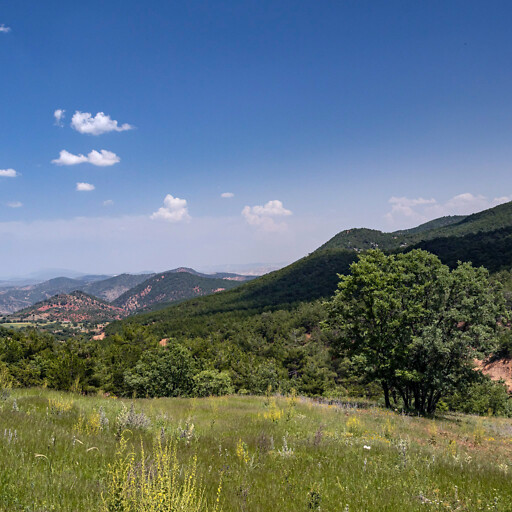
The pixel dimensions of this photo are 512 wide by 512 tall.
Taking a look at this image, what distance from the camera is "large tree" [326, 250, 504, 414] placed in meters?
18.2

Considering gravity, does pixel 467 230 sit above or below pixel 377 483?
above

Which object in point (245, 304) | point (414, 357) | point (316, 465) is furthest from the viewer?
point (245, 304)

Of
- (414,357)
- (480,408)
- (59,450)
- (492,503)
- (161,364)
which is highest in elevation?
(59,450)

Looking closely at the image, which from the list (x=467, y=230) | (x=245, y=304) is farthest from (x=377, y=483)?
(x=467, y=230)

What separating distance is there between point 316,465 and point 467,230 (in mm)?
237749

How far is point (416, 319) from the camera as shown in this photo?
2038 centimetres

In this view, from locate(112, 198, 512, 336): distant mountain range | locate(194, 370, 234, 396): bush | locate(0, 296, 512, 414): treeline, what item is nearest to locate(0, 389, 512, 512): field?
locate(0, 296, 512, 414): treeline

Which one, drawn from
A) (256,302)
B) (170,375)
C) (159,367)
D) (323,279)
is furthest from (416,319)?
(323,279)

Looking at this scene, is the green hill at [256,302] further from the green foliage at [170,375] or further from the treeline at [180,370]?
the green foliage at [170,375]

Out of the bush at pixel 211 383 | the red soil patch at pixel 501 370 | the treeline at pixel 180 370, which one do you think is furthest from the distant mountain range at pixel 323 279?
the bush at pixel 211 383

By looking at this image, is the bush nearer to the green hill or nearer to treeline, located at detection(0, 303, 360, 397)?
treeline, located at detection(0, 303, 360, 397)

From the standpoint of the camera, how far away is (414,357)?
20.0 meters

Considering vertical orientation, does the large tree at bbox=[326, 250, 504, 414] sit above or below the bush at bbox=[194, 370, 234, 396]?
above

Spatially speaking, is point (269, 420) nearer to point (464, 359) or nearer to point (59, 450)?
point (59, 450)
